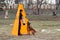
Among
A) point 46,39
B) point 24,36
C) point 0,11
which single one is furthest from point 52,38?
point 0,11

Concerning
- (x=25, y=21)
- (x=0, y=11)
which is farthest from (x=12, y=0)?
(x=25, y=21)

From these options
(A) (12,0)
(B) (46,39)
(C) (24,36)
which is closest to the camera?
(B) (46,39)

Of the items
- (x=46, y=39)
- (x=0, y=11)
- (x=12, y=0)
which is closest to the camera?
(x=46, y=39)

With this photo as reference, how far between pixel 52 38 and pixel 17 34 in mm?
1841

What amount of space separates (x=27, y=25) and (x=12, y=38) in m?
1.43

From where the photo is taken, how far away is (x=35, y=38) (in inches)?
498

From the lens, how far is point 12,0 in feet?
203

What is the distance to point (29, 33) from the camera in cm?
1387

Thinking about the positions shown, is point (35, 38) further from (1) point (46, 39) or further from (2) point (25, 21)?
(2) point (25, 21)

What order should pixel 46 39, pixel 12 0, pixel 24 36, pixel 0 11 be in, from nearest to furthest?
pixel 46 39
pixel 24 36
pixel 0 11
pixel 12 0

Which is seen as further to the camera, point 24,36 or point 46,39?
point 24,36

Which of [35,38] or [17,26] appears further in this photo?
[17,26]

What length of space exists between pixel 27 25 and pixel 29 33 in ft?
1.35

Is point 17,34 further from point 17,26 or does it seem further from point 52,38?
point 52,38
